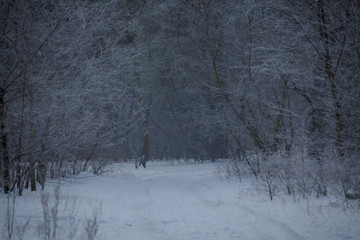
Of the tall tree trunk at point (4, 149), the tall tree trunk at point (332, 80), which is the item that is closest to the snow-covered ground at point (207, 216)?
the tall tree trunk at point (4, 149)

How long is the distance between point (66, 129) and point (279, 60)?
5.18 meters

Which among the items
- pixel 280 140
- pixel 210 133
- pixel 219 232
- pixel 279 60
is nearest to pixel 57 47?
pixel 279 60

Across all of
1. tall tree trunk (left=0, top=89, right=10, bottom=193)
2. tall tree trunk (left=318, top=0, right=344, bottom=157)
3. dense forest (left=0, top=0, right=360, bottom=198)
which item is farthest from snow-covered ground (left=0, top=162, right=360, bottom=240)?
tall tree trunk (left=318, top=0, right=344, bottom=157)

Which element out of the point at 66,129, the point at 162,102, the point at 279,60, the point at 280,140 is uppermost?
the point at 162,102

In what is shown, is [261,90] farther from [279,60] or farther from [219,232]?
[219,232]

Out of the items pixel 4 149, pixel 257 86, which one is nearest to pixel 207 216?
pixel 4 149

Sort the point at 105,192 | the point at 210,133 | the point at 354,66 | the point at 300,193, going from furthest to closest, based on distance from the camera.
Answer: the point at 210,133, the point at 105,192, the point at 300,193, the point at 354,66

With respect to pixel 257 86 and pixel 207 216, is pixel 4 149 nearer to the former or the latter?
pixel 207 216

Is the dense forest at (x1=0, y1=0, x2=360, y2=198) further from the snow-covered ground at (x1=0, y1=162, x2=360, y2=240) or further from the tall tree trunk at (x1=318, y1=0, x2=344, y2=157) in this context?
the snow-covered ground at (x1=0, y1=162, x2=360, y2=240)

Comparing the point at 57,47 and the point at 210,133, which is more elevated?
the point at 57,47

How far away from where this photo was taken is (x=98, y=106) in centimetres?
916

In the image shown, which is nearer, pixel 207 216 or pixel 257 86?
pixel 207 216

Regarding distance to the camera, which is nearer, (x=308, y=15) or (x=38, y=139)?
(x=308, y=15)

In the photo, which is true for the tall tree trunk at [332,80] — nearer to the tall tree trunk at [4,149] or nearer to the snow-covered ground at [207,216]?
the snow-covered ground at [207,216]
